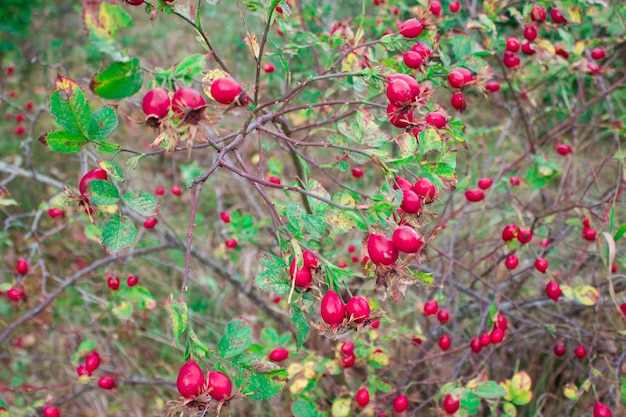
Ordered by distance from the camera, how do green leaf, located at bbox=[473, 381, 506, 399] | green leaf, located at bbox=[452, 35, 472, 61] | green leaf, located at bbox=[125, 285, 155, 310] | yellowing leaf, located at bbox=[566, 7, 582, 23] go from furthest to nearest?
1. green leaf, located at bbox=[125, 285, 155, 310]
2. yellowing leaf, located at bbox=[566, 7, 582, 23]
3. green leaf, located at bbox=[473, 381, 506, 399]
4. green leaf, located at bbox=[452, 35, 472, 61]

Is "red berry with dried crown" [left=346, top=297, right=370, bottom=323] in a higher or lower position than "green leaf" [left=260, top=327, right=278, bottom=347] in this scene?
higher

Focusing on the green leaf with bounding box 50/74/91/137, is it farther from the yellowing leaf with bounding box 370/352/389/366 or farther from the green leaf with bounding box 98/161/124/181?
the yellowing leaf with bounding box 370/352/389/366

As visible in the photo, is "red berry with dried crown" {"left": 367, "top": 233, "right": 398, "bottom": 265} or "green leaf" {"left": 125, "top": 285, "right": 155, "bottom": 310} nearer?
"red berry with dried crown" {"left": 367, "top": 233, "right": 398, "bottom": 265}

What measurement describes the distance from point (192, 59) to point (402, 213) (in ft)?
1.29

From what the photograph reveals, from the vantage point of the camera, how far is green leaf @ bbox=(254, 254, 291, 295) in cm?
76

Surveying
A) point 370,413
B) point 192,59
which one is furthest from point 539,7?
point 370,413

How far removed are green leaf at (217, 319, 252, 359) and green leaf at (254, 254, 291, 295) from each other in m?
0.07

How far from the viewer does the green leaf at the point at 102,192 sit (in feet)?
2.42

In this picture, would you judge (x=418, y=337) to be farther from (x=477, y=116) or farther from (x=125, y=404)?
(x=477, y=116)

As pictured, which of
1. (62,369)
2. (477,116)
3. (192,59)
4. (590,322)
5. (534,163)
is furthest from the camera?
(477,116)

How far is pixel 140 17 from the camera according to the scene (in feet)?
15.0

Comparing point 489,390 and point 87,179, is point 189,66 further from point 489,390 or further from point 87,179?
point 489,390

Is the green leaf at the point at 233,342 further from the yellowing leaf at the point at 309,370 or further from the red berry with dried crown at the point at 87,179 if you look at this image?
the yellowing leaf at the point at 309,370

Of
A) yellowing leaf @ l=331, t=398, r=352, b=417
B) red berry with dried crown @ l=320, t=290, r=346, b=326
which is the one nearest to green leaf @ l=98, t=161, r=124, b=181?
red berry with dried crown @ l=320, t=290, r=346, b=326
